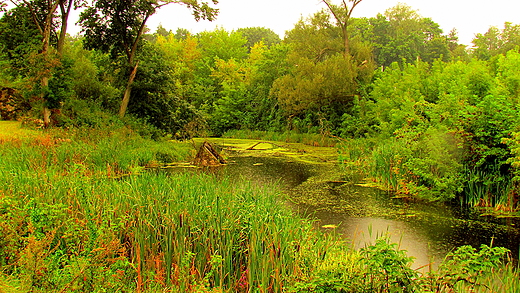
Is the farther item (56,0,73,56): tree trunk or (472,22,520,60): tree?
(472,22,520,60): tree

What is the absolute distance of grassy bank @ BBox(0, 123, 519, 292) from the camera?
2979mm

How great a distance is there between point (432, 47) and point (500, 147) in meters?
43.4

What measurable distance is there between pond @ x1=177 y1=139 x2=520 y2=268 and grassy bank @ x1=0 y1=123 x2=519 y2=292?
0.63 meters

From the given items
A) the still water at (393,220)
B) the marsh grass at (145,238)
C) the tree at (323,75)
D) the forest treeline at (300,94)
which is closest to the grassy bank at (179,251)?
the marsh grass at (145,238)

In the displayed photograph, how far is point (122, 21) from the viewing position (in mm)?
16078

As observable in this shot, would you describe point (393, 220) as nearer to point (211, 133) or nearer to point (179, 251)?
point (179, 251)

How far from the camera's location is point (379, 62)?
1726 inches

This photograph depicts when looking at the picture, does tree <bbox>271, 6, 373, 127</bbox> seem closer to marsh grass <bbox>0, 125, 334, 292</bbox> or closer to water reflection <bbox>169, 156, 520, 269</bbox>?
water reflection <bbox>169, 156, 520, 269</bbox>

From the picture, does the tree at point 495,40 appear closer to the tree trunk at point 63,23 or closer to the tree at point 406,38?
the tree at point 406,38

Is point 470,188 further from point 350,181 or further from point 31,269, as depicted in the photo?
point 31,269

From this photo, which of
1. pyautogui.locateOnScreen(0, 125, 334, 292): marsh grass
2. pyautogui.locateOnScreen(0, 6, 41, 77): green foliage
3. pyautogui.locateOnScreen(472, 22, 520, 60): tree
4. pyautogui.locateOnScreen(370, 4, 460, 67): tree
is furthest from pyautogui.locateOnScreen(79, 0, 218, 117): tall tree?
pyautogui.locateOnScreen(472, 22, 520, 60): tree

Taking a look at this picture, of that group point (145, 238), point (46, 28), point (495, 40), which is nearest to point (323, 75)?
point (46, 28)

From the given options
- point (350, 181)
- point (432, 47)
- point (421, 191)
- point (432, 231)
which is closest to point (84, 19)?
point (350, 181)

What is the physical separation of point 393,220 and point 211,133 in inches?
926
